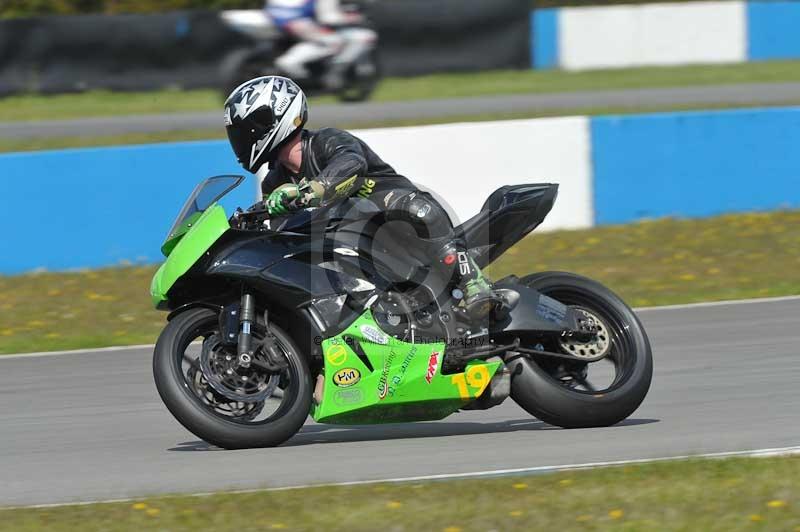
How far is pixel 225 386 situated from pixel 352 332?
1.88 ft

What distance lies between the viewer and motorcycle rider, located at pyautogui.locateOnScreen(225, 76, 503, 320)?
570 cm

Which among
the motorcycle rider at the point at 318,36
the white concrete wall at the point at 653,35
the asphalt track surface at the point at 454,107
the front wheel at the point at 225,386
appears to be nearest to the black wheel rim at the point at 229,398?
the front wheel at the point at 225,386

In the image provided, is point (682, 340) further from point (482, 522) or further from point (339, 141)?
point (482, 522)

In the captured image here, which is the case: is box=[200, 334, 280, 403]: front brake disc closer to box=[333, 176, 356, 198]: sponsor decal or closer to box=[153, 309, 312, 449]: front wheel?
box=[153, 309, 312, 449]: front wheel

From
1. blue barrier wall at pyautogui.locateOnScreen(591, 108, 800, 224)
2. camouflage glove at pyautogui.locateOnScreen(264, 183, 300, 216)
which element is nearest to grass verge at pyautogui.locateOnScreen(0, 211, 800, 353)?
blue barrier wall at pyautogui.locateOnScreen(591, 108, 800, 224)

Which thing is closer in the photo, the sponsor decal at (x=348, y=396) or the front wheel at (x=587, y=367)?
the sponsor decal at (x=348, y=396)

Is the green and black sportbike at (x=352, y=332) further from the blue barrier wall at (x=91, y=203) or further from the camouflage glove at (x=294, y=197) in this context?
the blue barrier wall at (x=91, y=203)

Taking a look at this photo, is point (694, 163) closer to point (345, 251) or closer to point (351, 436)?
point (351, 436)

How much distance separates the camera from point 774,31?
2259cm

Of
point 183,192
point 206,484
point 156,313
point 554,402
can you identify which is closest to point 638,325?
point 554,402

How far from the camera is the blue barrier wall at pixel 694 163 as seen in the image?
11945mm

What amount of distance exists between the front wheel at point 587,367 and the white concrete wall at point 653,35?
16355mm

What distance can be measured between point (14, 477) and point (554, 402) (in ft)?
7.43

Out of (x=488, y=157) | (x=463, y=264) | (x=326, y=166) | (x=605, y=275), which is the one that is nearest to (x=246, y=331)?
(x=326, y=166)
